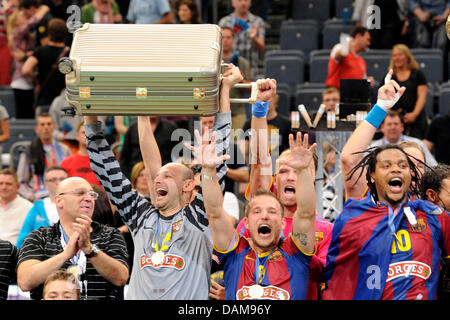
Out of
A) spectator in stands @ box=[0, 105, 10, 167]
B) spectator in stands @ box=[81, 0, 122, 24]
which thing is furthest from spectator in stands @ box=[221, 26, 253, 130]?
spectator in stands @ box=[0, 105, 10, 167]

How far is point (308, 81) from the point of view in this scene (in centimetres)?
1041

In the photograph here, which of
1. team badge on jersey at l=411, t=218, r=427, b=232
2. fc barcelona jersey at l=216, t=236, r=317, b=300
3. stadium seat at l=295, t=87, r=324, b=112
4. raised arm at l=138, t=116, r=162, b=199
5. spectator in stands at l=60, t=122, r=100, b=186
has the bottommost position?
spectator in stands at l=60, t=122, r=100, b=186

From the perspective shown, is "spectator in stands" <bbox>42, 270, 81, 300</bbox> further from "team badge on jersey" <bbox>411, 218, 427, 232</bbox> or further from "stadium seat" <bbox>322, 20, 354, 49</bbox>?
"stadium seat" <bbox>322, 20, 354, 49</bbox>

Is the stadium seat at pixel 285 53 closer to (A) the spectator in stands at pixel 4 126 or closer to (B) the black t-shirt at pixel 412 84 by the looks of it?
(B) the black t-shirt at pixel 412 84

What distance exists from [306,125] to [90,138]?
1808mm

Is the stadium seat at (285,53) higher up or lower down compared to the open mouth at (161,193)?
lower down

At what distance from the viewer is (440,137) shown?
793 cm

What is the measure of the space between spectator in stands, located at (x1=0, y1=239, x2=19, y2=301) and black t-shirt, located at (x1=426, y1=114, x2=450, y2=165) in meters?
4.14

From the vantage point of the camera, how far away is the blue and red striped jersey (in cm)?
432

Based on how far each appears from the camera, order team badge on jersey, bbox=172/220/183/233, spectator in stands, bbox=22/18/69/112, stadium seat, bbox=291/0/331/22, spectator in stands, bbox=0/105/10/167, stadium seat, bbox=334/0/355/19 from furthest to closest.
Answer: stadium seat, bbox=291/0/331/22, stadium seat, bbox=334/0/355/19, spectator in stands, bbox=22/18/69/112, spectator in stands, bbox=0/105/10/167, team badge on jersey, bbox=172/220/183/233

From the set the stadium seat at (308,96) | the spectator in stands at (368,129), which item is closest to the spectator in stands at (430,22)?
the stadium seat at (308,96)

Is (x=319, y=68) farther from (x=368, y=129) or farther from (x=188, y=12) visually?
(x=368, y=129)

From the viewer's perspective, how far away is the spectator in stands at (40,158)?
8062 millimetres

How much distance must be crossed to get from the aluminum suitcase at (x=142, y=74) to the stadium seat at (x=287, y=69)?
5698 mm
